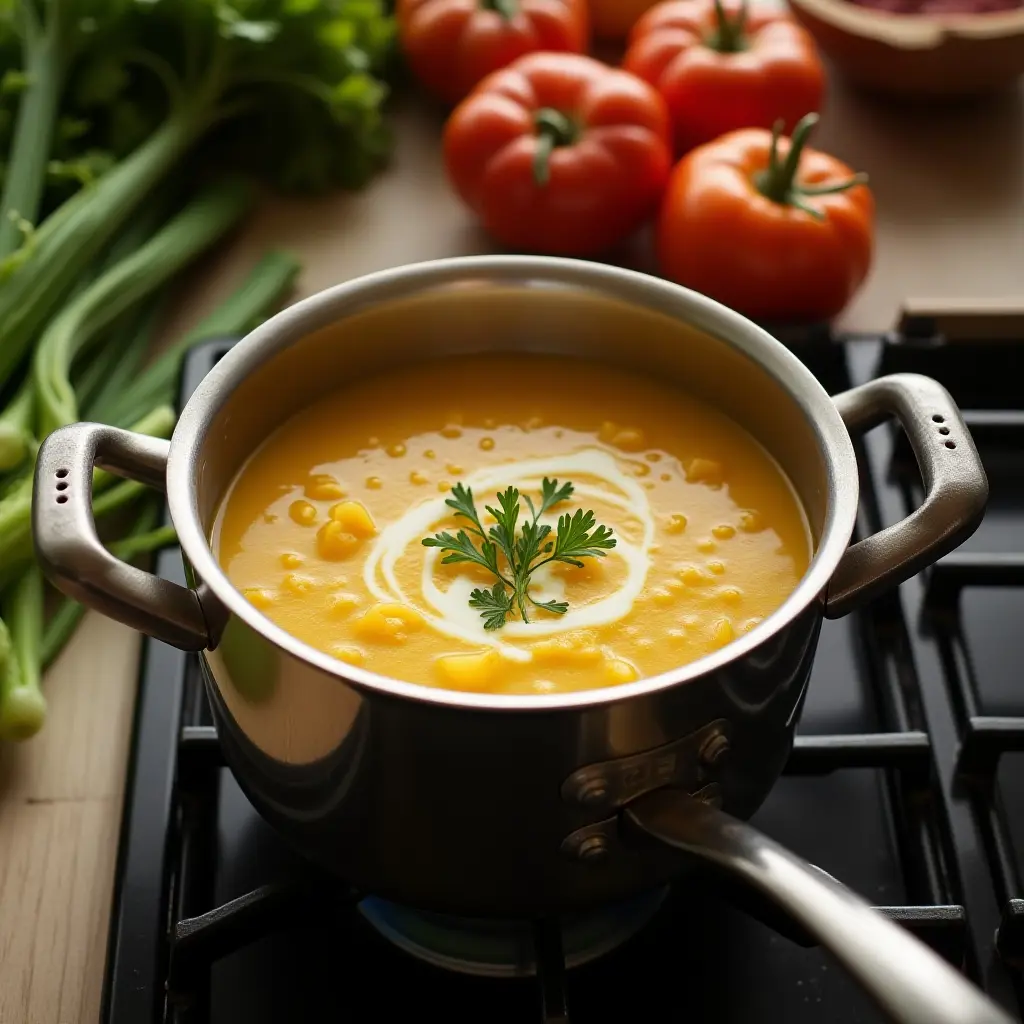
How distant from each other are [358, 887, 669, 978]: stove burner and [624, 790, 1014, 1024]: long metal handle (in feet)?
0.65

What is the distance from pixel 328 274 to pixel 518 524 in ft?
2.32

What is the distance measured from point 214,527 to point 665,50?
97 cm

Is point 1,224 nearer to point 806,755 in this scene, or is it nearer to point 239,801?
point 239,801

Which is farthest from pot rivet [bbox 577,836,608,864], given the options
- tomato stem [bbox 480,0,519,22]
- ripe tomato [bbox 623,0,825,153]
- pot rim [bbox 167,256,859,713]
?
tomato stem [bbox 480,0,519,22]

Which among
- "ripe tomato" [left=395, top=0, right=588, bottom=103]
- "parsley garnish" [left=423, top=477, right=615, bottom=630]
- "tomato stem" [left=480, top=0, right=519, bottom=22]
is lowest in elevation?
"parsley garnish" [left=423, top=477, right=615, bottom=630]

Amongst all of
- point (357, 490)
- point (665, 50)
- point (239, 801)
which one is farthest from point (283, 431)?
point (665, 50)

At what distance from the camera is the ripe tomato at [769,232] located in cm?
147

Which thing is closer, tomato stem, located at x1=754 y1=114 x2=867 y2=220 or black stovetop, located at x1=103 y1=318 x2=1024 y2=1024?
black stovetop, located at x1=103 y1=318 x2=1024 y2=1024

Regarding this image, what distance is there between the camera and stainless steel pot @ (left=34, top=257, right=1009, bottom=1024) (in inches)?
29.0

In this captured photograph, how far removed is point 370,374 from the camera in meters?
1.15

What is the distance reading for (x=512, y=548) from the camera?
38.1 inches

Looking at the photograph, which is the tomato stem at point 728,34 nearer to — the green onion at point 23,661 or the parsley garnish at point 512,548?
the parsley garnish at point 512,548

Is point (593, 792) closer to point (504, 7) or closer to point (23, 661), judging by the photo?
point (23, 661)

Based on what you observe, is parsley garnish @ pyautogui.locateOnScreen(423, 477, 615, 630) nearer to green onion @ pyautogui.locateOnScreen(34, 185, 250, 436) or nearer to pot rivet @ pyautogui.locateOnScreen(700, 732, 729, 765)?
pot rivet @ pyautogui.locateOnScreen(700, 732, 729, 765)
